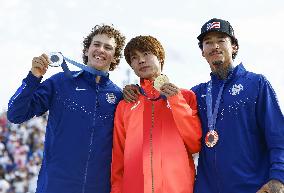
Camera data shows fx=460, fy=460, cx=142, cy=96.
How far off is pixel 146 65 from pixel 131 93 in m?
0.32

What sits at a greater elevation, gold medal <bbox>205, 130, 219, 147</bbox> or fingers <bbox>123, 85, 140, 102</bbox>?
fingers <bbox>123, 85, 140, 102</bbox>

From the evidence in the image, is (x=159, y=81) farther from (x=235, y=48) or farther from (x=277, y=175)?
(x=277, y=175)

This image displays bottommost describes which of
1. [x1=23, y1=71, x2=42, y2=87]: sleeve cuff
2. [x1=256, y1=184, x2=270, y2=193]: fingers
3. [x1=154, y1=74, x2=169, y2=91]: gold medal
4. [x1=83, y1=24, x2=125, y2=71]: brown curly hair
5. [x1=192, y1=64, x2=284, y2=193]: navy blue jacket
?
[x1=256, y1=184, x2=270, y2=193]: fingers

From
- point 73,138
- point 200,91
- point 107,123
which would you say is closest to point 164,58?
point 200,91

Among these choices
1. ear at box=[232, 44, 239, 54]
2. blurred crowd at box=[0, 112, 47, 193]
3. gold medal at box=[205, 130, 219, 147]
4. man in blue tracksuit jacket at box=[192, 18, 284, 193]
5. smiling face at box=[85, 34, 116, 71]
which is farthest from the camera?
blurred crowd at box=[0, 112, 47, 193]

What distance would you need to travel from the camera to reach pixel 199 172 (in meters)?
4.12

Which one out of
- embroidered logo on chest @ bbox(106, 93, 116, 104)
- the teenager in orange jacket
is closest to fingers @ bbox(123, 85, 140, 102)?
the teenager in orange jacket

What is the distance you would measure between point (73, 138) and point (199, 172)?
4.03 feet

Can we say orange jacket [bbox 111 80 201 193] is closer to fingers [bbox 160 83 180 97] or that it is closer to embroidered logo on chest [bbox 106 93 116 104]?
fingers [bbox 160 83 180 97]

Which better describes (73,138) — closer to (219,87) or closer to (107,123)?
(107,123)

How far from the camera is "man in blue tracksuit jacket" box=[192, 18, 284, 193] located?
3.79 metres

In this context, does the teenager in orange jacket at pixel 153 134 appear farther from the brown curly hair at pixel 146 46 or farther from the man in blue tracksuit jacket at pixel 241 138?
the man in blue tracksuit jacket at pixel 241 138

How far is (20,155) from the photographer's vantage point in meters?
16.5

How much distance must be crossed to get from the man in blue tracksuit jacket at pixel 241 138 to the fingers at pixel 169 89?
1.21 ft
